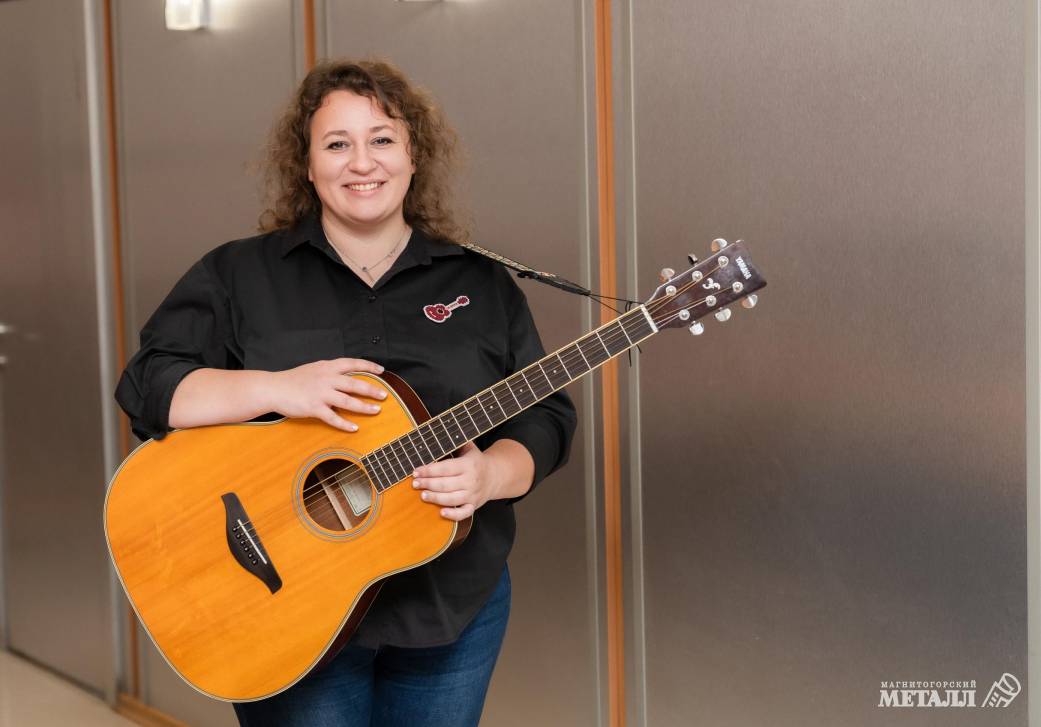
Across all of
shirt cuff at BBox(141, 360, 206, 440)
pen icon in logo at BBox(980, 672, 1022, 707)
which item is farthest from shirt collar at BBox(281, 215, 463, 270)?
pen icon in logo at BBox(980, 672, 1022, 707)

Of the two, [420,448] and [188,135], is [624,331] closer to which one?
[420,448]

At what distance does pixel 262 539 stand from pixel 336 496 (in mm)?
122

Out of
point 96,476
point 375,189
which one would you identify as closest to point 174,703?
point 96,476

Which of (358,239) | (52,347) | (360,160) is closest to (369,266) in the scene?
(358,239)

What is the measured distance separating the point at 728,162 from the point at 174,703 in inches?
98.9

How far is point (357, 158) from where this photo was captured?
5.32ft

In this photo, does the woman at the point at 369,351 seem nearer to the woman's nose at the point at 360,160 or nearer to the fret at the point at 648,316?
the woman's nose at the point at 360,160

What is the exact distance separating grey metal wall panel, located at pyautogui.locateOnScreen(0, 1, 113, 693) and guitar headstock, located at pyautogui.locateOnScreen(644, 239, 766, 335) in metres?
2.72

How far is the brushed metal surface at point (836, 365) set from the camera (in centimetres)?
182

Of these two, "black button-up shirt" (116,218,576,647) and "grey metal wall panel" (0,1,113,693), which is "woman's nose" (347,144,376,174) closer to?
"black button-up shirt" (116,218,576,647)

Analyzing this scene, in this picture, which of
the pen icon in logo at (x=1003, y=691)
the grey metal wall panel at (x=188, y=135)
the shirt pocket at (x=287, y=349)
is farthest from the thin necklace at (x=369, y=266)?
the grey metal wall panel at (x=188, y=135)

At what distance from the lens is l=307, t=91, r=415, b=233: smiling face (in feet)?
5.35

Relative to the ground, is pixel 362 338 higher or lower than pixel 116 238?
lower

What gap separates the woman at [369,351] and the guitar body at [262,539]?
0.05 m
